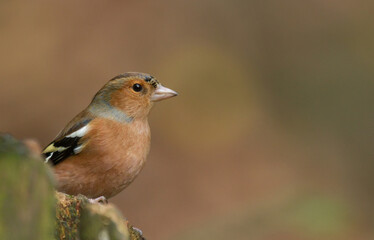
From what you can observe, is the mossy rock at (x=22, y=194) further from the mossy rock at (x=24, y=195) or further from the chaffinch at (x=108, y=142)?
the chaffinch at (x=108, y=142)

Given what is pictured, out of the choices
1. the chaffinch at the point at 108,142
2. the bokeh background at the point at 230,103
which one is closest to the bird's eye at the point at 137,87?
the chaffinch at the point at 108,142

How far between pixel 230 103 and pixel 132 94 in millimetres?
5334

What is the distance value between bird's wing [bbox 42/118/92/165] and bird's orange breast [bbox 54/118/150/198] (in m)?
0.05

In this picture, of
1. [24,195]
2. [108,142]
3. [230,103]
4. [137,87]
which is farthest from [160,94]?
[230,103]

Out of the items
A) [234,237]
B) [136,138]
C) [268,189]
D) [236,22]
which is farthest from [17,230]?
[236,22]

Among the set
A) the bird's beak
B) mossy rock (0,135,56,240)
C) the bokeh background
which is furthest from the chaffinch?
the bokeh background

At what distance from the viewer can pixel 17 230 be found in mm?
2049

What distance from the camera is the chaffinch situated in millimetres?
3920

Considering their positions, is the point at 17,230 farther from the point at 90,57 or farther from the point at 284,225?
the point at 90,57

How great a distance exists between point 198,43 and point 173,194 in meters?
2.40

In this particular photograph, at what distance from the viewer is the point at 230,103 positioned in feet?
32.0

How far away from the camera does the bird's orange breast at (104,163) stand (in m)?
3.91

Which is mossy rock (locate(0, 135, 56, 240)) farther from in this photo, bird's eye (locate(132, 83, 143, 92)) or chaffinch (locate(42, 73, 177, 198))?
bird's eye (locate(132, 83, 143, 92))

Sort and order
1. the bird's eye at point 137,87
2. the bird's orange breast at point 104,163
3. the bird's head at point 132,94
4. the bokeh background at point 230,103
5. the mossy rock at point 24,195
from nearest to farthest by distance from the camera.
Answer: the mossy rock at point 24,195
the bird's orange breast at point 104,163
the bird's head at point 132,94
the bird's eye at point 137,87
the bokeh background at point 230,103
